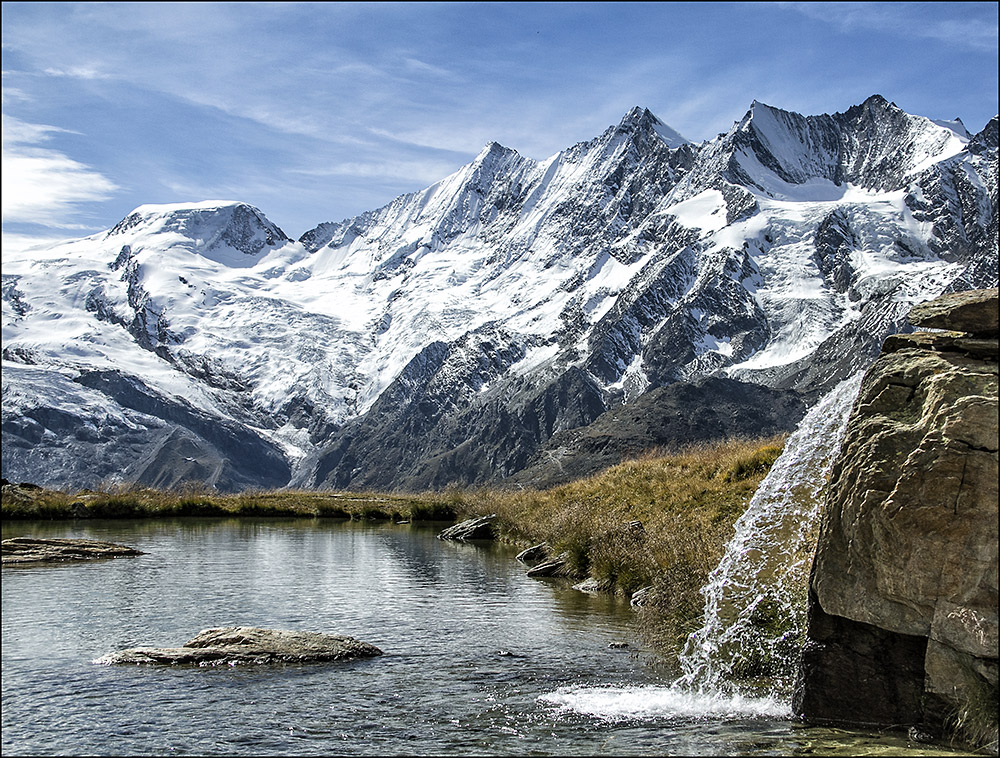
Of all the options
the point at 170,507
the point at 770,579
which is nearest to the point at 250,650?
the point at 770,579

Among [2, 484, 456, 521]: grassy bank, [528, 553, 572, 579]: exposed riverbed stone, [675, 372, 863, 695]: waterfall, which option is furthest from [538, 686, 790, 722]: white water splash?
[2, 484, 456, 521]: grassy bank

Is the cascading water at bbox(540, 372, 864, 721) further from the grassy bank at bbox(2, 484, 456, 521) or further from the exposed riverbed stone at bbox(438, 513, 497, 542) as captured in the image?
the grassy bank at bbox(2, 484, 456, 521)

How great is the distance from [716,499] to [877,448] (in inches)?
670

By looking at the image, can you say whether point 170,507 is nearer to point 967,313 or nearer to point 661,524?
point 661,524

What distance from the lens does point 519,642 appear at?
73.8ft

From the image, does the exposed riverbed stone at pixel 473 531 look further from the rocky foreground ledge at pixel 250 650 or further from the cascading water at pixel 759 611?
A: the cascading water at pixel 759 611

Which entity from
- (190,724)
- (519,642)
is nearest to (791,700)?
(519,642)

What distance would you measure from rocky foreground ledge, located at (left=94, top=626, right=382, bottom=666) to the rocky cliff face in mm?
9781

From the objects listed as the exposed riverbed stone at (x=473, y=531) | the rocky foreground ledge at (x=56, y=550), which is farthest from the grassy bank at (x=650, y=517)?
the rocky foreground ledge at (x=56, y=550)

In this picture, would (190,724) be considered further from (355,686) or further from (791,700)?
(791,700)

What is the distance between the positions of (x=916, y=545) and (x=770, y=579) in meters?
5.71

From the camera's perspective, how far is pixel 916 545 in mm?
13406

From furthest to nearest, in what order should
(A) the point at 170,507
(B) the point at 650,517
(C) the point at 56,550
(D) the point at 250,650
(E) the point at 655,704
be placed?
(A) the point at 170,507 < (C) the point at 56,550 < (B) the point at 650,517 < (D) the point at 250,650 < (E) the point at 655,704

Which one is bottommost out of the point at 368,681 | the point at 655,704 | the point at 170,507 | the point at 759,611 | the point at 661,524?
the point at 368,681
